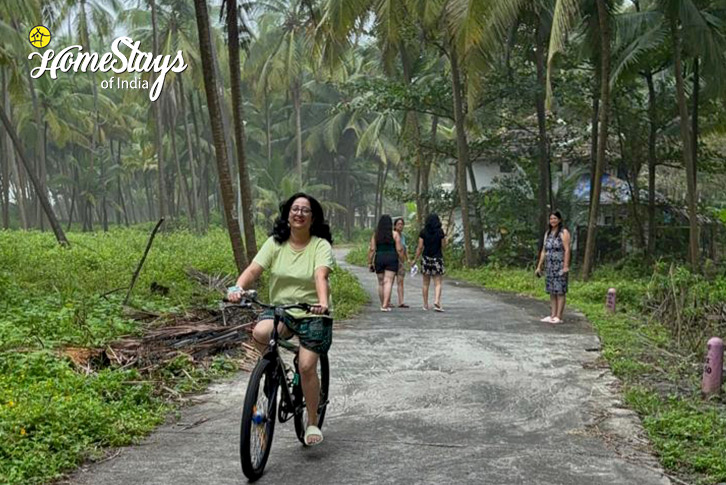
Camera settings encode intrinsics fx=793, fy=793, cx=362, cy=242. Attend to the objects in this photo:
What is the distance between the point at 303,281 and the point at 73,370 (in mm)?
3005

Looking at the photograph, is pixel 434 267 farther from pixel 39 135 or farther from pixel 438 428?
pixel 39 135

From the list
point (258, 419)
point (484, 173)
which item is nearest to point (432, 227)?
point (258, 419)

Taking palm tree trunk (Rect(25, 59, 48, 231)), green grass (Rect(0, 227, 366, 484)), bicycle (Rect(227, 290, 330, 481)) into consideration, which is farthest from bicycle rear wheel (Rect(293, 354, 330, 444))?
palm tree trunk (Rect(25, 59, 48, 231))

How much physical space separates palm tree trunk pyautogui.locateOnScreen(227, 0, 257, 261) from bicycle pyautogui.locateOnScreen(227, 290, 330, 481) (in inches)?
324

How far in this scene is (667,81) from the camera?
19.9 m

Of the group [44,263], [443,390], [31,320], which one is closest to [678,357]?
[443,390]

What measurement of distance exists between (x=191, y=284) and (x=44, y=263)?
4.41 m

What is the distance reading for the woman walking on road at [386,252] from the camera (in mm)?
11977

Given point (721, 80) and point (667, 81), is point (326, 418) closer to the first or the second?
point (721, 80)

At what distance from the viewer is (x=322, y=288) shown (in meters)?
4.78

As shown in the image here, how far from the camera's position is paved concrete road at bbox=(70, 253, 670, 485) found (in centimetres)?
475

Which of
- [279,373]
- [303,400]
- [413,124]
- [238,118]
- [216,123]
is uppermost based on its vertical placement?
[413,124]

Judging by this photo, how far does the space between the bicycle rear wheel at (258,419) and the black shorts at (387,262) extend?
733cm

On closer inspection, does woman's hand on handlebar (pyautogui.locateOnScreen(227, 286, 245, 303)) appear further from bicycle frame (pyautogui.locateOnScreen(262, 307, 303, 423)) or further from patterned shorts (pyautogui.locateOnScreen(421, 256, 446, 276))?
patterned shorts (pyautogui.locateOnScreen(421, 256, 446, 276))
